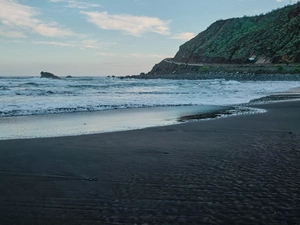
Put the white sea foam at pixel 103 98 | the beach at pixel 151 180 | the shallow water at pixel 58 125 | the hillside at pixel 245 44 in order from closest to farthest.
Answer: the beach at pixel 151 180 < the shallow water at pixel 58 125 < the white sea foam at pixel 103 98 < the hillside at pixel 245 44

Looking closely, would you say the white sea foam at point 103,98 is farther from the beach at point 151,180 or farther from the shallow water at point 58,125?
the beach at point 151,180

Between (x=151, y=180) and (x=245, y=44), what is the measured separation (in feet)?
241

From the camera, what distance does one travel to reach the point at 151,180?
11.0 ft

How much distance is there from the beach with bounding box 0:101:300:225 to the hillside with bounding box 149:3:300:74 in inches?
2178

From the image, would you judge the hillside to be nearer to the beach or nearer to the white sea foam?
the white sea foam

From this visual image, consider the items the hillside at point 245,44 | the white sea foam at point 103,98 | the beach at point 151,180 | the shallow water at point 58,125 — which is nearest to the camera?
the beach at point 151,180

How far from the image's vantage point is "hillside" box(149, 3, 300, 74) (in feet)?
Answer: 194

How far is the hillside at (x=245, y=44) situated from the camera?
5919 cm

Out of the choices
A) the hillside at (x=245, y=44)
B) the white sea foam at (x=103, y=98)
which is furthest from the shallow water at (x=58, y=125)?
the hillside at (x=245, y=44)

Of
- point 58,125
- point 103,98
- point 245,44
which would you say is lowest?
point 58,125

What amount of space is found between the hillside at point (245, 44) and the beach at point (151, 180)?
5532 cm

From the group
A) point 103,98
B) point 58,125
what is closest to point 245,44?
point 103,98

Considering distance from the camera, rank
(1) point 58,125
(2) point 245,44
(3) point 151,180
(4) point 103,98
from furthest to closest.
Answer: (2) point 245,44 < (4) point 103,98 < (1) point 58,125 < (3) point 151,180

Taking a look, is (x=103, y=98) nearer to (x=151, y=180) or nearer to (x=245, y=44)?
(x=151, y=180)
